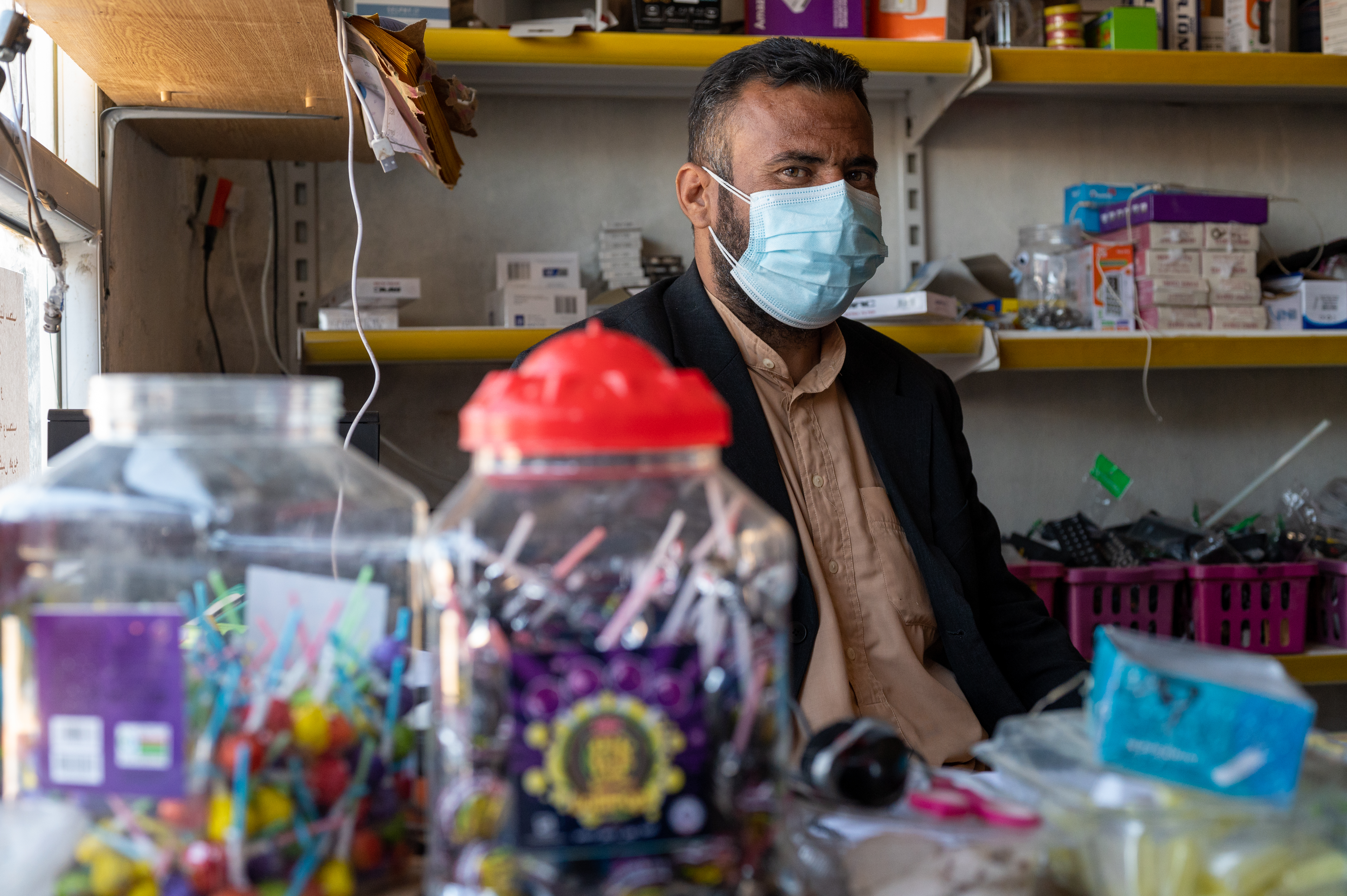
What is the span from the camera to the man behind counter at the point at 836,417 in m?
1.33

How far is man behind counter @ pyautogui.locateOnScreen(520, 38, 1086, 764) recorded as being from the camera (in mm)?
1335

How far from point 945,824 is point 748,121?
1.28 m

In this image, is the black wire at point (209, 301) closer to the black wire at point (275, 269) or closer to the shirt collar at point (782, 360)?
the black wire at point (275, 269)

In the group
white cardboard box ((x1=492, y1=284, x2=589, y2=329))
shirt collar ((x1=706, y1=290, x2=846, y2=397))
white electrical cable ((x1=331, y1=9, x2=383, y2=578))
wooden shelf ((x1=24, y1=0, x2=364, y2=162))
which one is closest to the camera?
white electrical cable ((x1=331, y1=9, x2=383, y2=578))

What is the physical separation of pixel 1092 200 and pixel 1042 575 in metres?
0.89

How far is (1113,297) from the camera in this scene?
224 centimetres

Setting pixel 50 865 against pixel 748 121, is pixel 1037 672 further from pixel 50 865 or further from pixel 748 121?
pixel 50 865

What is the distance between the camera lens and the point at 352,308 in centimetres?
201

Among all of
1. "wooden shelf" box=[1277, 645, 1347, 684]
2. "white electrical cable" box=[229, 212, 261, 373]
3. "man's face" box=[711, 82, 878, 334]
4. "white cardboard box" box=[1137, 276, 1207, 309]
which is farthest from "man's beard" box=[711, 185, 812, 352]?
"wooden shelf" box=[1277, 645, 1347, 684]

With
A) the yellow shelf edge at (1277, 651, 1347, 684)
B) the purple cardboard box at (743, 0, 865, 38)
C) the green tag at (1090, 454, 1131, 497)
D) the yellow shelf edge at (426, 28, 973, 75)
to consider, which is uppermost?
the purple cardboard box at (743, 0, 865, 38)

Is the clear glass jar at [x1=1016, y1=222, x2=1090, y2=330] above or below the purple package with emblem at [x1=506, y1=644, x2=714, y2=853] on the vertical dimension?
above

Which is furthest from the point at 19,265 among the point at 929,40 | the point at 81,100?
the point at 929,40

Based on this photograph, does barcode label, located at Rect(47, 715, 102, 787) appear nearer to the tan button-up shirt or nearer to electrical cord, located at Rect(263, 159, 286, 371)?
the tan button-up shirt

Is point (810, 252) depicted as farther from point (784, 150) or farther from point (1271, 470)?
point (1271, 470)
